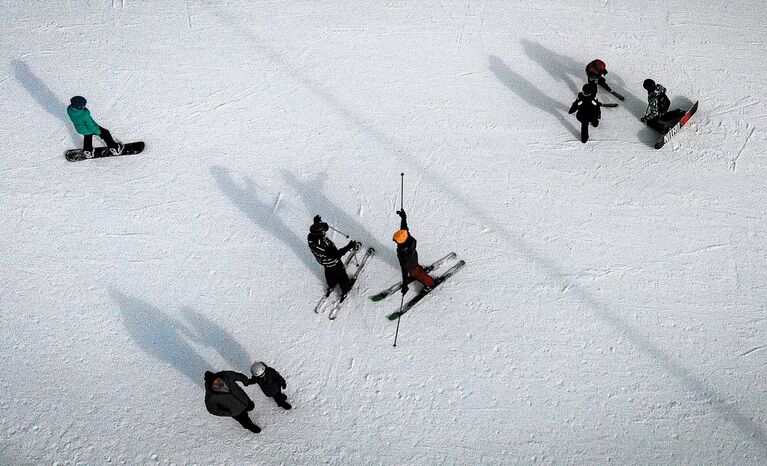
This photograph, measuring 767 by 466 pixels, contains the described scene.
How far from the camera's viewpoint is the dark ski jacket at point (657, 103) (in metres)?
9.09

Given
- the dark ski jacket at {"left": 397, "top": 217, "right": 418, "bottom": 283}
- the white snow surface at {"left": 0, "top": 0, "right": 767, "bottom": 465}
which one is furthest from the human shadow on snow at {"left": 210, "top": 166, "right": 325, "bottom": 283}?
the dark ski jacket at {"left": 397, "top": 217, "right": 418, "bottom": 283}

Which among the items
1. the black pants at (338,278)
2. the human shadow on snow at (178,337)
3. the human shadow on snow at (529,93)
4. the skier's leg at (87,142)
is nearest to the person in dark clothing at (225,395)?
the human shadow on snow at (178,337)

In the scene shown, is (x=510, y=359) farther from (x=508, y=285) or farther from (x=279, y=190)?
(x=279, y=190)

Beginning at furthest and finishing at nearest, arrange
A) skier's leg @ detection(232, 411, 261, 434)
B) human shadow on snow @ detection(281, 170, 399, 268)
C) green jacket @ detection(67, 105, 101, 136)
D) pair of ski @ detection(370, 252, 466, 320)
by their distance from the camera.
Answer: green jacket @ detection(67, 105, 101, 136) < human shadow on snow @ detection(281, 170, 399, 268) < pair of ski @ detection(370, 252, 466, 320) < skier's leg @ detection(232, 411, 261, 434)

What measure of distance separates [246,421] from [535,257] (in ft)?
16.1

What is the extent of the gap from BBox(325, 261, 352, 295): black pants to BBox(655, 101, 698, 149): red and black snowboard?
6247 mm

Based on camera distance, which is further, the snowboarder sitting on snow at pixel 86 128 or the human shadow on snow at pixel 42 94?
the human shadow on snow at pixel 42 94

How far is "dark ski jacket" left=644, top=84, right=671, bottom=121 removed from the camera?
9086 millimetres

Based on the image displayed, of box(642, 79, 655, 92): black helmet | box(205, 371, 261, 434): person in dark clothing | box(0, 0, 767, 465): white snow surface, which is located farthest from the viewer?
box(642, 79, 655, 92): black helmet

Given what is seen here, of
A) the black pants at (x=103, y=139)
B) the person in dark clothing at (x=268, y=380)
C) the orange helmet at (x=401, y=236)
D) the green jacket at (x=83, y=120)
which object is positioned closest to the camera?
the person in dark clothing at (x=268, y=380)

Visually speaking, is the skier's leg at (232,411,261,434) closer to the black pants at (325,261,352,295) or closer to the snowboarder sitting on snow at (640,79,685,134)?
the black pants at (325,261,352,295)

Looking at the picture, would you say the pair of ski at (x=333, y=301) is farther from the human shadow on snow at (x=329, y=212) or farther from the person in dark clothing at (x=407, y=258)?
the person in dark clothing at (x=407, y=258)

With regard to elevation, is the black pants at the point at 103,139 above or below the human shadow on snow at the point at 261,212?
above

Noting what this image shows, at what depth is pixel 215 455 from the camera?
659 centimetres
